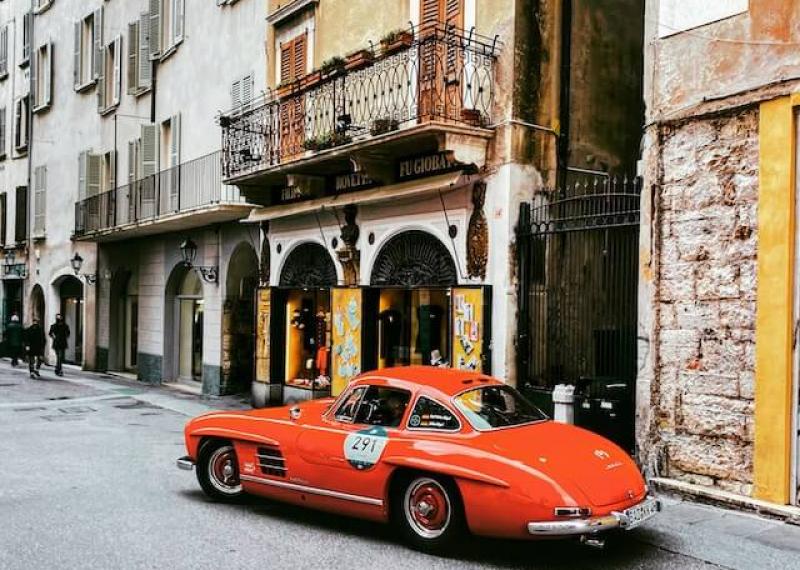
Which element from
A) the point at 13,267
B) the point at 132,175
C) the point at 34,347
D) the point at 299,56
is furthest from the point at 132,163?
the point at 13,267

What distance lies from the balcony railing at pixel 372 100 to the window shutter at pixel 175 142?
4.47m

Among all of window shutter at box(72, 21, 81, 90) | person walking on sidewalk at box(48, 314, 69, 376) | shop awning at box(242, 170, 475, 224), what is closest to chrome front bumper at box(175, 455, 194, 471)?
shop awning at box(242, 170, 475, 224)

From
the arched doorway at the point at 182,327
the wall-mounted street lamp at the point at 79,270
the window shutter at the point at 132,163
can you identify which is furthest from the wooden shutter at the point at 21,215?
the arched doorway at the point at 182,327

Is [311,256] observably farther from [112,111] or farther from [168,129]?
[112,111]

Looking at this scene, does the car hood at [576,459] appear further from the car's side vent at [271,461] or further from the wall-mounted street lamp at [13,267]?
the wall-mounted street lamp at [13,267]

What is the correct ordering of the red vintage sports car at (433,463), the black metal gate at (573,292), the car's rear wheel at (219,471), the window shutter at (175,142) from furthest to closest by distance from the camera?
1. the window shutter at (175,142)
2. the black metal gate at (573,292)
3. the car's rear wheel at (219,471)
4. the red vintage sports car at (433,463)

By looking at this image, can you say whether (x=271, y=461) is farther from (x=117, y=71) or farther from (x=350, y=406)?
(x=117, y=71)

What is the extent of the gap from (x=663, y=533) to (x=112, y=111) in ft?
71.4

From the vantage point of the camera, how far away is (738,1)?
8.74 m

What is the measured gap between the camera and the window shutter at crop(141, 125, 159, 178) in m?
21.8

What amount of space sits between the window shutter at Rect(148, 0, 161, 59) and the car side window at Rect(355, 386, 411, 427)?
676 inches

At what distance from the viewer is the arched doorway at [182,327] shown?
21.4m

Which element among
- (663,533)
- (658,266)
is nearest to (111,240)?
(658,266)

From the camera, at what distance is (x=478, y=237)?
39.2 ft
